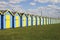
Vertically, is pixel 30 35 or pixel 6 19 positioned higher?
pixel 6 19

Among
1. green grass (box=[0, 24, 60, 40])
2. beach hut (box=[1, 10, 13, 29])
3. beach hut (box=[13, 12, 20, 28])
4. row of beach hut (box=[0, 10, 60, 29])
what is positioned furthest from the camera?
beach hut (box=[13, 12, 20, 28])

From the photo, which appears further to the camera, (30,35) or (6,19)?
(6,19)

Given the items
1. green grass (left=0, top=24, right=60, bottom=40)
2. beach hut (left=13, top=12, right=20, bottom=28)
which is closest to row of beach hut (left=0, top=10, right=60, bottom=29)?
beach hut (left=13, top=12, right=20, bottom=28)

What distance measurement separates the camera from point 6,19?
37.1 metres

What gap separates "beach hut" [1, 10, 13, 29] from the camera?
116ft

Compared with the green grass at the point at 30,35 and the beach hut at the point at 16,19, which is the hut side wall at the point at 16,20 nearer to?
the beach hut at the point at 16,19

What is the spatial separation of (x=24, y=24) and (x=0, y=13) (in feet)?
58.8

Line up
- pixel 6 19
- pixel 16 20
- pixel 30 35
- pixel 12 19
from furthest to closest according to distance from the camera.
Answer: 1. pixel 16 20
2. pixel 12 19
3. pixel 6 19
4. pixel 30 35

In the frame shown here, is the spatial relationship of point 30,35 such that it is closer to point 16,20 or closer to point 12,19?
point 12,19

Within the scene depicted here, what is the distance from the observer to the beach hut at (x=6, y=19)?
116 feet

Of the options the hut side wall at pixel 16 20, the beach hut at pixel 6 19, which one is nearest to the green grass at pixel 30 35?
the beach hut at pixel 6 19

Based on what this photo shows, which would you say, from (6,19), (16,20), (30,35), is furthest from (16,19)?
(30,35)

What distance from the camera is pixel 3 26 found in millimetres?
35594

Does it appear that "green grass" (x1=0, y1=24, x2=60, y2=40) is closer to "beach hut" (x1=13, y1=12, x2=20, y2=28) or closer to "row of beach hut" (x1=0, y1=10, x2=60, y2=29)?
"row of beach hut" (x1=0, y1=10, x2=60, y2=29)
